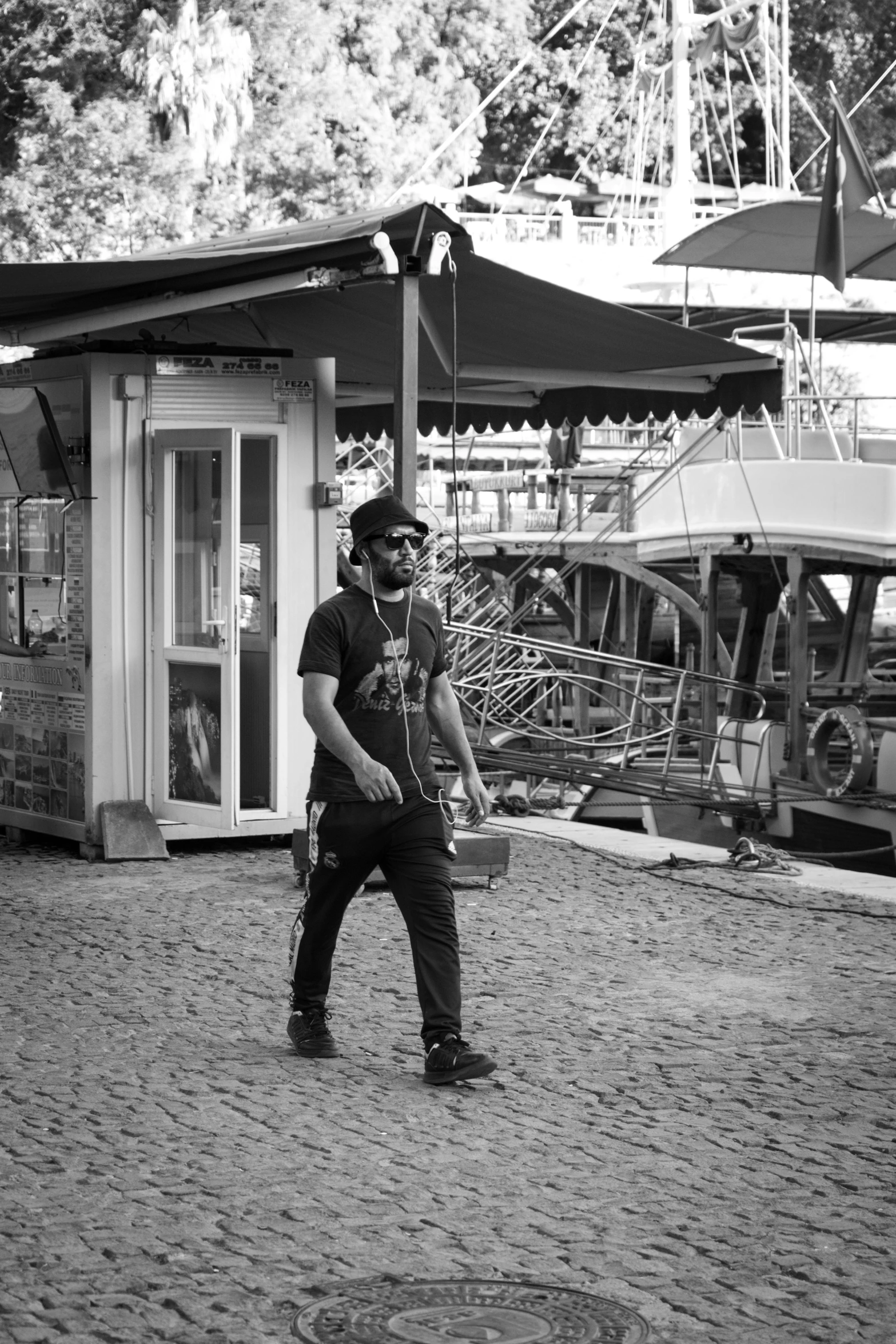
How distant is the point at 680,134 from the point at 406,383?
2447 cm

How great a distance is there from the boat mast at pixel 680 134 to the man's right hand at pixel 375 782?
981 inches

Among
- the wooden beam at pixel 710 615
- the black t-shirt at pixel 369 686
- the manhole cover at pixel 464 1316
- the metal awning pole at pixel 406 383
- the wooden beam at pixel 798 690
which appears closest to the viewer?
the manhole cover at pixel 464 1316

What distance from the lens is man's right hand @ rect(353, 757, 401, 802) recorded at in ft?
19.3

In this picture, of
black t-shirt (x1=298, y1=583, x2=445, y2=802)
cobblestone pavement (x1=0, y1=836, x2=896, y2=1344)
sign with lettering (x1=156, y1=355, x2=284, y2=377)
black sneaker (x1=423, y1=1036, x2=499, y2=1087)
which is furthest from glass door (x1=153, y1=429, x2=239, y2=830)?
black sneaker (x1=423, y1=1036, x2=499, y2=1087)

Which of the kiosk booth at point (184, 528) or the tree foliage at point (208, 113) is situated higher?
the tree foliage at point (208, 113)

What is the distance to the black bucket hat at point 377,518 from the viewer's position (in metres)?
6.21

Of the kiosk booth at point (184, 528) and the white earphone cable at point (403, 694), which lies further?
the kiosk booth at point (184, 528)

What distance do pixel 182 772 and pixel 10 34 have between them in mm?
26491

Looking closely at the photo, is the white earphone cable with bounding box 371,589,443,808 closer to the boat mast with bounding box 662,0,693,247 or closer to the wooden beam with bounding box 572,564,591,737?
the wooden beam with bounding box 572,564,591,737

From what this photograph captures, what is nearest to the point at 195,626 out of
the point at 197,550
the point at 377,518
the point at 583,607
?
the point at 197,550

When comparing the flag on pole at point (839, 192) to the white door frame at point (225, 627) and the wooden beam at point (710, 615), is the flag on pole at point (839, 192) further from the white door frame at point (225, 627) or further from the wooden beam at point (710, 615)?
the white door frame at point (225, 627)

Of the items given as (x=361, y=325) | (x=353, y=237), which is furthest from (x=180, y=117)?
(x=353, y=237)

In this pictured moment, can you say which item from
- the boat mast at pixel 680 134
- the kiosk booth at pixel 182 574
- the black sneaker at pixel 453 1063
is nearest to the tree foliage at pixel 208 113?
the boat mast at pixel 680 134

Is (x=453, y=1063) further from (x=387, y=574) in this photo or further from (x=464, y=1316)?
(x=464, y=1316)
